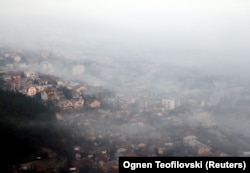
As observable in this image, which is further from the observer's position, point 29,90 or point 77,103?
point 77,103

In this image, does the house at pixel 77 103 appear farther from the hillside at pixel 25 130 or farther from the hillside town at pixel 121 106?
the hillside at pixel 25 130

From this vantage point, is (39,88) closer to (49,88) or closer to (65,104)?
(49,88)

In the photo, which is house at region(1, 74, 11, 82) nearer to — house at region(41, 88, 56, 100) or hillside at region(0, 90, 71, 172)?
house at region(41, 88, 56, 100)

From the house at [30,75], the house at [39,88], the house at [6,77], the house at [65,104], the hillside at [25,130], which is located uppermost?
the house at [30,75]

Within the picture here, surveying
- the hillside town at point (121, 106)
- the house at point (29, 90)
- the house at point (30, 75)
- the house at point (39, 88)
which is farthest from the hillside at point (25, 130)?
the house at point (30, 75)

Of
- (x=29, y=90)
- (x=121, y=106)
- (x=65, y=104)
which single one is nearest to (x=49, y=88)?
(x=29, y=90)

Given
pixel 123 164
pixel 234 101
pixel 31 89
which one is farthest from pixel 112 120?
pixel 234 101

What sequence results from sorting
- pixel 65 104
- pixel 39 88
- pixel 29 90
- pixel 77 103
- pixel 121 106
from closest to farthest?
pixel 65 104
pixel 29 90
pixel 77 103
pixel 39 88
pixel 121 106

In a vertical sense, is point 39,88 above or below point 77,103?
above
